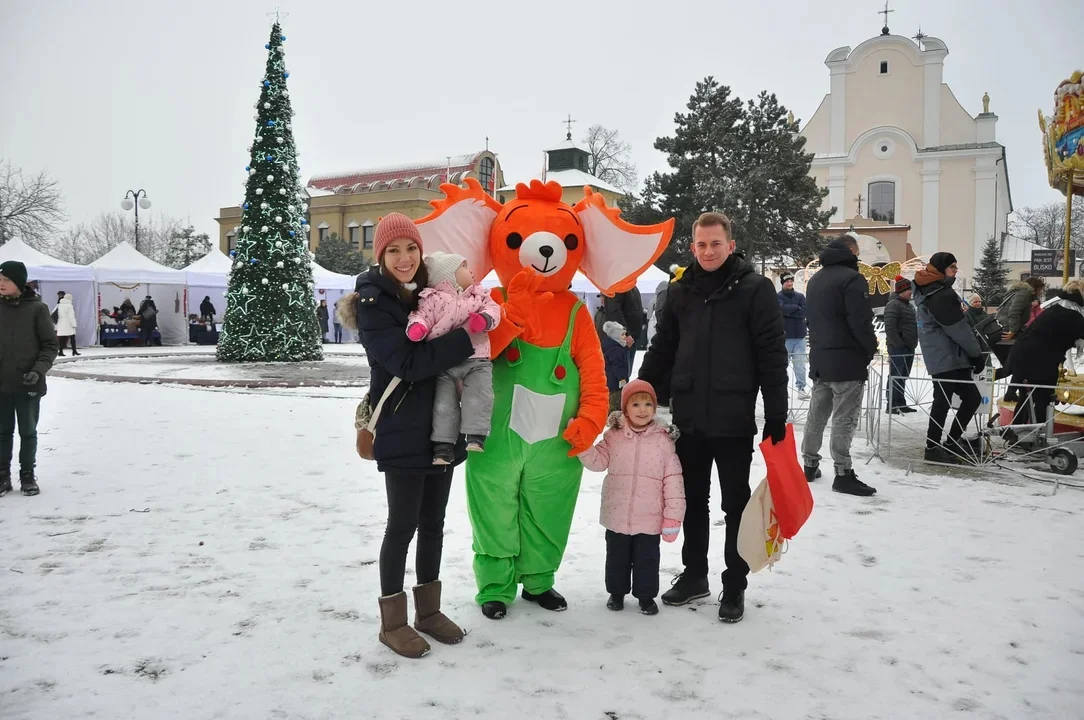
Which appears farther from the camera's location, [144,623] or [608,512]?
[608,512]

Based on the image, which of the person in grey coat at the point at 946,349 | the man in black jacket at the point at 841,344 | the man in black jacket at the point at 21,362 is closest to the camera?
the man in black jacket at the point at 21,362

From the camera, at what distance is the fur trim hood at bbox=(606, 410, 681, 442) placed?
12.1 ft

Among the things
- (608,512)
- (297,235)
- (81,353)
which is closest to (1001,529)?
(608,512)

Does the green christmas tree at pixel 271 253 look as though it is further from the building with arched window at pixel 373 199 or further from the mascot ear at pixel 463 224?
the building with arched window at pixel 373 199

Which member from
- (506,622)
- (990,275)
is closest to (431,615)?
(506,622)

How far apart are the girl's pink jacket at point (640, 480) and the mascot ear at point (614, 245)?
2.90ft

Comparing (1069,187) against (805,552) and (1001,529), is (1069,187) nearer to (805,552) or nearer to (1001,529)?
(1001,529)

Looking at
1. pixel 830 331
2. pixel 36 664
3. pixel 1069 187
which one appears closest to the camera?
pixel 36 664

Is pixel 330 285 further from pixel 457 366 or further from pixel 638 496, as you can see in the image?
pixel 457 366

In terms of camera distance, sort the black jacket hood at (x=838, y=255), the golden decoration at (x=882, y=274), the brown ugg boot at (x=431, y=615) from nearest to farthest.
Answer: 1. the brown ugg boot at (x=431, y=615)
2. the black jacket hood at (x=838, y=255)
3. the golden decoration at (x=882, y=274)

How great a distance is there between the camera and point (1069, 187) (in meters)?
10.9

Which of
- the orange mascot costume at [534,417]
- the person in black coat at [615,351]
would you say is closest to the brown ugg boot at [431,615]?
the orange mascot costume at [534,417]

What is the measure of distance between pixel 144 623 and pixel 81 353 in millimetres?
20569

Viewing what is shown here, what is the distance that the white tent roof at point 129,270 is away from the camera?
849 inches
